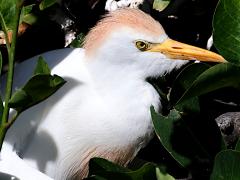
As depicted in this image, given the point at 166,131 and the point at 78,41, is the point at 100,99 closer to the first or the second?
the point at 78,41

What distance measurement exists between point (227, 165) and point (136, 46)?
24.7 inches

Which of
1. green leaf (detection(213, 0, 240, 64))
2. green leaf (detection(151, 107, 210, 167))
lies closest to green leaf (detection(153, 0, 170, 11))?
green leaf (detection(151, 107, 210, 167))

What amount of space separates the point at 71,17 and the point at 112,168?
84 centimetres

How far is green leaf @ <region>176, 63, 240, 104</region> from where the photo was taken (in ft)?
3.83

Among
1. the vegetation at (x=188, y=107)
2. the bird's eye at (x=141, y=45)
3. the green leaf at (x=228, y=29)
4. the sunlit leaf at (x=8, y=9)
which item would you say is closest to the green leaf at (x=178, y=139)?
the vegetation at (x=188, y=107)

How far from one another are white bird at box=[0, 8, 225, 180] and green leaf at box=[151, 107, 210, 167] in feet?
0.93

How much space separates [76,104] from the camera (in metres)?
1.73

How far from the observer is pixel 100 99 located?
1.77 m

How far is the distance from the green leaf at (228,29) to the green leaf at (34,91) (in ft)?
1.09

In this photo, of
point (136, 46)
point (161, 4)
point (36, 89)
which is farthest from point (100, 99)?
point (36, 89)

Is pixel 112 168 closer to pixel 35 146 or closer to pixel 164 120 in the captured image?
pixel 164 120

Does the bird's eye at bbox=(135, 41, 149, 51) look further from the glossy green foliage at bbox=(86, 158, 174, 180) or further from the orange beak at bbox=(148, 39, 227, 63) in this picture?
the glossy green foliage at bbox=(86, 158, 174, 180)

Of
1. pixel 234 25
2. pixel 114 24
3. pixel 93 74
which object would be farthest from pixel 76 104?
pixel 234 25

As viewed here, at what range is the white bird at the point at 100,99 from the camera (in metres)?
1.69
